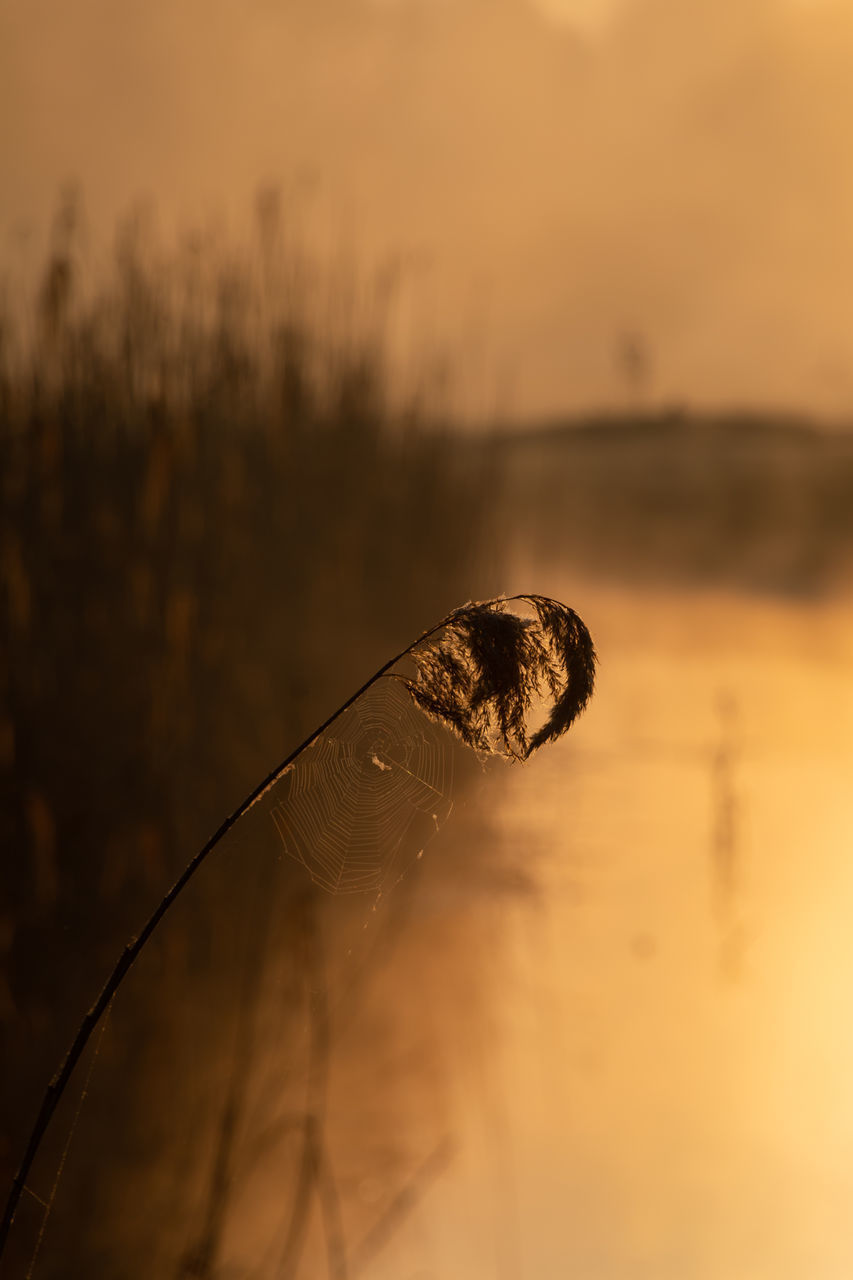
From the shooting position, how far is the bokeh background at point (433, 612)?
5.84ft

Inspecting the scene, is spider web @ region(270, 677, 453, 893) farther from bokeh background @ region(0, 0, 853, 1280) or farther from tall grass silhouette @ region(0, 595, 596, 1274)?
bokeh background @ region(0, 0, 853, 1280)

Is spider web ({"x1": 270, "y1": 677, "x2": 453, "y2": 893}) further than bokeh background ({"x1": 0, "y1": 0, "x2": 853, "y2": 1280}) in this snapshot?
No

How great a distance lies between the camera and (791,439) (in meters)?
2.74

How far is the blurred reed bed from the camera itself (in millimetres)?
1690

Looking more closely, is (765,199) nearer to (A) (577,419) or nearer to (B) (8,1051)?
(A) (577,419)

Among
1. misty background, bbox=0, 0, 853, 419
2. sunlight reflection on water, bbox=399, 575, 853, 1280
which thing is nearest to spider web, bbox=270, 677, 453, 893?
sunlight reflection on water, bbox=399, 575, 853, 1280

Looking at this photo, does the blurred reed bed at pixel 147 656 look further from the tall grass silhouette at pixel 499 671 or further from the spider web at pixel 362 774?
the tall grass silhouette at pixel 499 671

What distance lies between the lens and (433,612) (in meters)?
2.82

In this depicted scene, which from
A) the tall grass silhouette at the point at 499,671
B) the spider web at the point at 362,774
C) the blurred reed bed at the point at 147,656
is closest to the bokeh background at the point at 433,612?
the blurred reed bed at the point at 147,656

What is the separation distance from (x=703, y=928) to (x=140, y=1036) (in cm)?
134

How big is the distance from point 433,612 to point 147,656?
3.54 feet

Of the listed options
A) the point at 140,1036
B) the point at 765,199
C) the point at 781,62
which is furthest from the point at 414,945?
the point at 781,62

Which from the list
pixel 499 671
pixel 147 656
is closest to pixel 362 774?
pixel 499 671

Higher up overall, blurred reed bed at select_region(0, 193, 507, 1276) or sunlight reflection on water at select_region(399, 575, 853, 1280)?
blurred reed bed at select_region(0, 193, 507, 1276)
